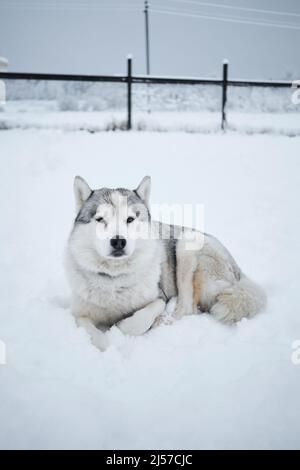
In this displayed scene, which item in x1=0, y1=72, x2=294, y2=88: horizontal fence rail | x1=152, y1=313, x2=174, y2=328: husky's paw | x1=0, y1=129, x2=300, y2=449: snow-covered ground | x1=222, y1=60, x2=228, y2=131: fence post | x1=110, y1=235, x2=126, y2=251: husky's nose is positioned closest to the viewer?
x1=0, y1=129, x2=300, y2=449: snow-covered ground

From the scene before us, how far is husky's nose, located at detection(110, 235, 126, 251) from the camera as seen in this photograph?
2.52m

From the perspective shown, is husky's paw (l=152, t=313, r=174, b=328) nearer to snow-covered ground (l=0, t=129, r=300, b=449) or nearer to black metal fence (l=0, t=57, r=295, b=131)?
snow-covered ground (l=0, t=129, r=300, b=449)

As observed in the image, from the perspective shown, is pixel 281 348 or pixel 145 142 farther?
pixel 145 142

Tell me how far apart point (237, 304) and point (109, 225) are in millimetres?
1245

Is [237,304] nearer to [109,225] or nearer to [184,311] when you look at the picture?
[184,311]

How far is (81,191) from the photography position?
10.1 ft

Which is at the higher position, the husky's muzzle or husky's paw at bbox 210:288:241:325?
the husky's muzzle

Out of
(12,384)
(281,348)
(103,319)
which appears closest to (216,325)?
(281,348)

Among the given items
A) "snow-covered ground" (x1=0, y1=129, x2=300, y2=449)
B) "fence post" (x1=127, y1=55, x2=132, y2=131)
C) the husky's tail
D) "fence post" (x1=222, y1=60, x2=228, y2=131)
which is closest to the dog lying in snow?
the husky's tail

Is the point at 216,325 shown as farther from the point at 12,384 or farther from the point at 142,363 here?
the point at 12,384

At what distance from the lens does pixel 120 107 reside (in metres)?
18.1

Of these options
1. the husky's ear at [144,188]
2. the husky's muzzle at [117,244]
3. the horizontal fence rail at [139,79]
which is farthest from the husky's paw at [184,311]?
the horizontal fence rail at [139,79]

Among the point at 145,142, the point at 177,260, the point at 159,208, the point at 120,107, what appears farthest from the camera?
the point at 120,107

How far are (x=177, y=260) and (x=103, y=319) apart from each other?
100 cm
